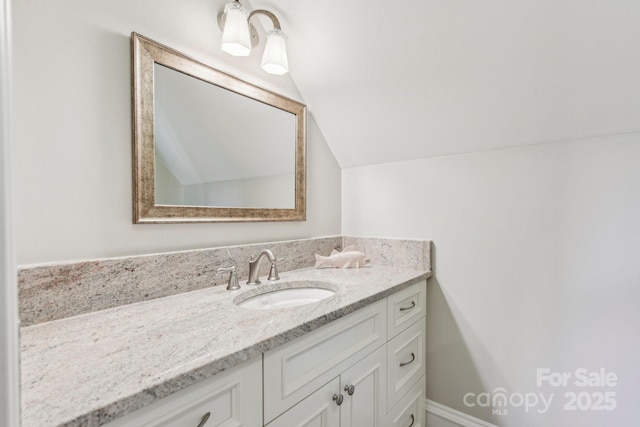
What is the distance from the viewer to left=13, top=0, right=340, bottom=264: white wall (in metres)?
0.83

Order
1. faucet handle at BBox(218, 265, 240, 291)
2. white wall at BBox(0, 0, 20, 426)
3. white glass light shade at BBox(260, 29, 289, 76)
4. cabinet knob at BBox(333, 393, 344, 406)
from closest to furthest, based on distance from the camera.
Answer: white wall at BBox(0, 0, 20, 426) → cabinet knob at BBox(333, 393, 344, 406) → faucet handle at BBox(218, 265, 240, 291) → white glass light shade at BBox(260, 29, 289, 76)

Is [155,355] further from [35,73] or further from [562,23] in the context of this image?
[562,23]

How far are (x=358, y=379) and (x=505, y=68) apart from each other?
1.26m

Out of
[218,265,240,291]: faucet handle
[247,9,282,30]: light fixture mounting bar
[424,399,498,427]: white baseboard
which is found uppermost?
[247,9,282,30]: light fixture mounting bar

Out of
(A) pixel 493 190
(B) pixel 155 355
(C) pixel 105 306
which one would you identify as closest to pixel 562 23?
(A) pixel 493 190

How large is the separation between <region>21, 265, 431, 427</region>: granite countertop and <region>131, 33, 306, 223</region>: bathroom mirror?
36cm

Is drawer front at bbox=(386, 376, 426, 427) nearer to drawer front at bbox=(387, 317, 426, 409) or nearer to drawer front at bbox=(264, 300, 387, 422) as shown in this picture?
drawer front at bbox=(387, 317, 426, 409)

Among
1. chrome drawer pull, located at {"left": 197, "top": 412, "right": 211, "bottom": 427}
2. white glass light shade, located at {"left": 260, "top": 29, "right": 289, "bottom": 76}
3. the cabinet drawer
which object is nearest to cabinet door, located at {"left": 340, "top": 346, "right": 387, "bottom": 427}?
the cabinet drawer

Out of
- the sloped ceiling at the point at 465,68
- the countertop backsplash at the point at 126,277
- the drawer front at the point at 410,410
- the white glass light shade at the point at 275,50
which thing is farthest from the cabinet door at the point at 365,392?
the white glass light shade at the point at 275,50

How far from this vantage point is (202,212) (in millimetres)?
1217

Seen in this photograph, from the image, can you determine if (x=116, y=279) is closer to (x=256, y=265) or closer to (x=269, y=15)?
(x=256, y=265)

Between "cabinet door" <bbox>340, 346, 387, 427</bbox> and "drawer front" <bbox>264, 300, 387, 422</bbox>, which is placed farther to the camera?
"cabinet door" <bbox>340, 346, 387, 427</bbox>

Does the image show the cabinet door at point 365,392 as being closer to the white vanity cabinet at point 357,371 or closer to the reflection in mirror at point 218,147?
the white vanity cabinet at point 357,371

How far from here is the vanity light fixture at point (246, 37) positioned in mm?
1188
